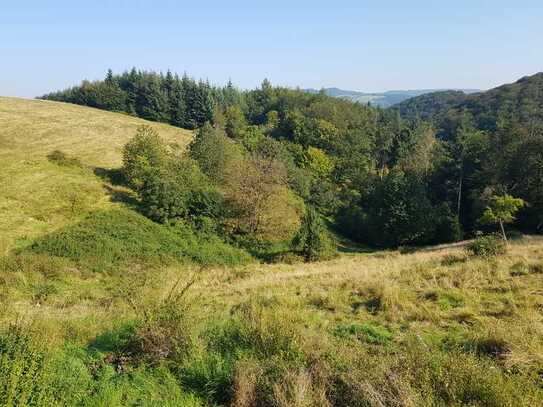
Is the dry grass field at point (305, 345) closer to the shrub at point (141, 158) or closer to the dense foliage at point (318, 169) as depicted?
the shrub at point (141, 158)

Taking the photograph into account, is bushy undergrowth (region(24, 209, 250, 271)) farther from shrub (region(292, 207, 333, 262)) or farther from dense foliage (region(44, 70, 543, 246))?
shrub (region(292, 207, 333, 262))

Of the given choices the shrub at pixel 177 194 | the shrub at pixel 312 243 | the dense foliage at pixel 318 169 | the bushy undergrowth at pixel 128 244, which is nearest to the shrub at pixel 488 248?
the shrub at pixel 312 243

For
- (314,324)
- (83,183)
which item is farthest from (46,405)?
(83,183)

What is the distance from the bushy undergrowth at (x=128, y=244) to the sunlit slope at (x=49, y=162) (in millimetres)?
Answer: 1897

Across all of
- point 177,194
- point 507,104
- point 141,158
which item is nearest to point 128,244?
point 177,194

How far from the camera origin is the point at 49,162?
40.6 meters

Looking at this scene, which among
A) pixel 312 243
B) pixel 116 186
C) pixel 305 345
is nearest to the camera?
pixel 305 345

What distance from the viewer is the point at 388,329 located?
24.8ft

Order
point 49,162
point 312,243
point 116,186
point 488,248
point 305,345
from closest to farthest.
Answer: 1. point 305,345
2. point 488,248
3. point 312,243
4. point 116,186
5. point 49,162

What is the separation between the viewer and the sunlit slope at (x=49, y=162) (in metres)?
29.1

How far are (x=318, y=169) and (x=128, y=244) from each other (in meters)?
47.0

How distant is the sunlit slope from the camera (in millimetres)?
29109

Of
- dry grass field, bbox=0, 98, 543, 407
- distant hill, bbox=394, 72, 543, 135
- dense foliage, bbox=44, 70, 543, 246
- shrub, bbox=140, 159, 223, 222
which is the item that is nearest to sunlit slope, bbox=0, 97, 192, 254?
shrub, bbox=140, 159, 223, 222

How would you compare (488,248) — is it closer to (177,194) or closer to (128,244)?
(128,244)
